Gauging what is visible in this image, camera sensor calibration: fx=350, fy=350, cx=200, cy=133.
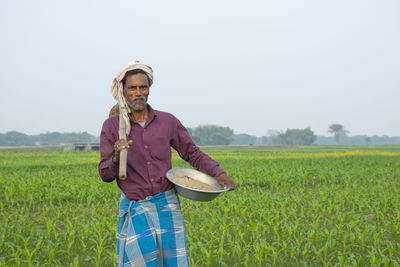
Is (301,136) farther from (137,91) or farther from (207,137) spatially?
(137,91)

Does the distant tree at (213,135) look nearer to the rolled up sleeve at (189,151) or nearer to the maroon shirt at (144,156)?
the rolled up sleeve at (189,151)

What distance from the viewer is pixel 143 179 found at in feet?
7.36

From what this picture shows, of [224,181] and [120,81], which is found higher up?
[120,81]

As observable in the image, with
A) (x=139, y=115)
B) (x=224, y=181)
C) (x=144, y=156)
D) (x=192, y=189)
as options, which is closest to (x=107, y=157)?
(x=144, y=156)

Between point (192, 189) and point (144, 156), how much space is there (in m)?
0.40

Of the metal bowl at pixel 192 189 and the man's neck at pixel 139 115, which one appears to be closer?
the metal bowl at pixel 192 189

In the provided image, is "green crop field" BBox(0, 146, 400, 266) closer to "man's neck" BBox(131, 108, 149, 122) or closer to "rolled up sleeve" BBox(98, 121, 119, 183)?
"rolled up sleeve" BBox(98, 121, 119, 183)

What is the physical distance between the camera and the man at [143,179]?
2.14 meters

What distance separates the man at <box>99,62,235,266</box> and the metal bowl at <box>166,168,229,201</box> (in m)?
0.06

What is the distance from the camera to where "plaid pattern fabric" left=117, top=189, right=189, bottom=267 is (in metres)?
2.12

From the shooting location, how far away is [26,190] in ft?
29.6

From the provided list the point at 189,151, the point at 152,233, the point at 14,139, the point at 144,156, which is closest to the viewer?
the point at 152,233

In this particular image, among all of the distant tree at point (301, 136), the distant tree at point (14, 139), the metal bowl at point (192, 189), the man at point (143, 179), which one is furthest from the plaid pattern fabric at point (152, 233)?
the distant tree at point (14, 139)

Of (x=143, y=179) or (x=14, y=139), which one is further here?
(x=14, y=139)
